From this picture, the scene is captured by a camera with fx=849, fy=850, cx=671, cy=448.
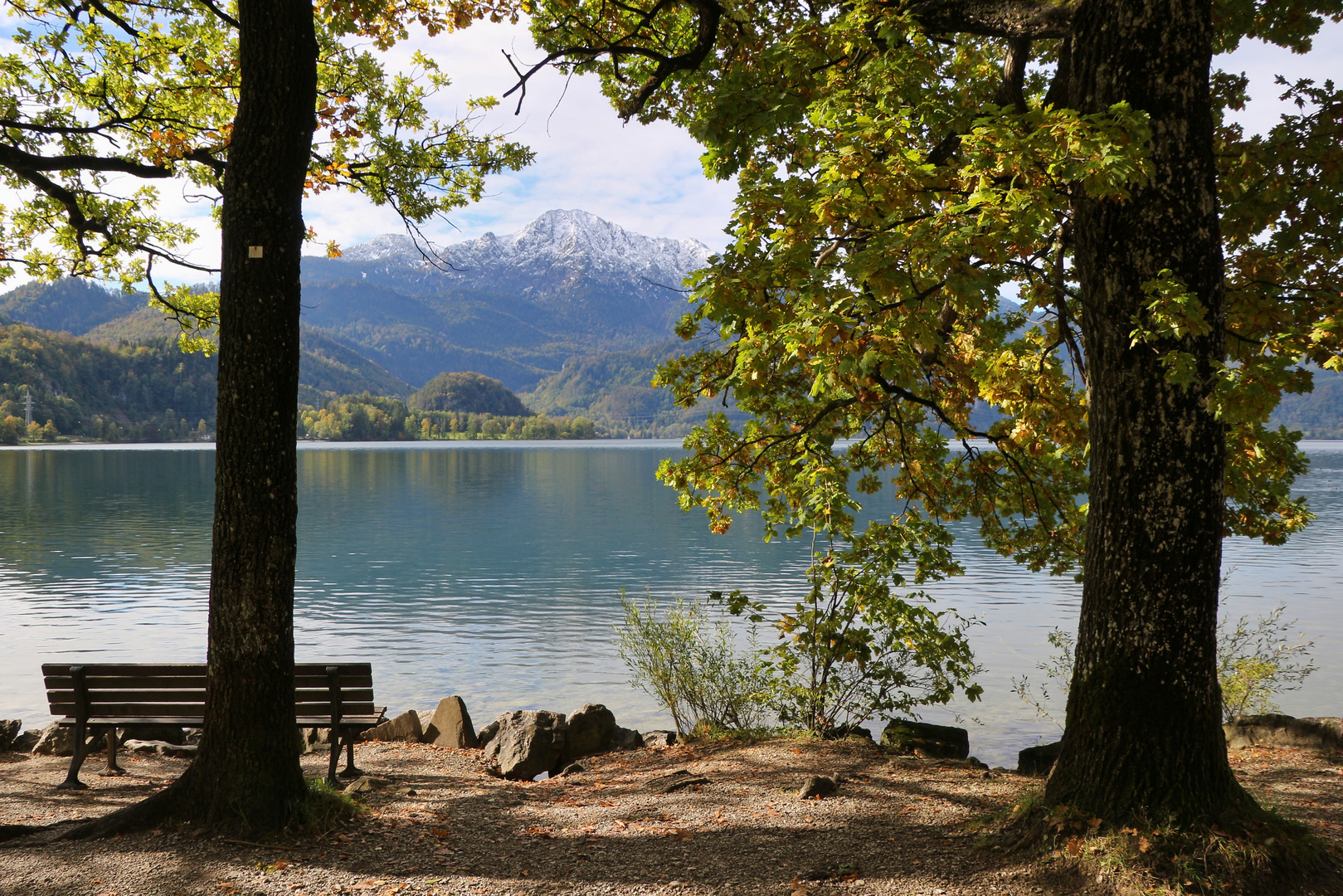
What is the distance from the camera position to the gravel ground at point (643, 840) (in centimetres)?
412

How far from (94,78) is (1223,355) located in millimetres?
11071

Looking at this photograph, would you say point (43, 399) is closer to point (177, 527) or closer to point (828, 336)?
point (177, 527)

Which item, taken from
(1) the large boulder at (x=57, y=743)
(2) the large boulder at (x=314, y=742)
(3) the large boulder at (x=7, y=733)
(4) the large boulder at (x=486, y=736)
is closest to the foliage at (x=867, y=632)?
(4) the large boulder at (x=486, y=736)

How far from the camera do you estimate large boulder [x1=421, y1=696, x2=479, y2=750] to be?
9.05 metres

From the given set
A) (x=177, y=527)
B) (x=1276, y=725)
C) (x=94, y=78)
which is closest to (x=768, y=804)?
(x=1276, y=725)

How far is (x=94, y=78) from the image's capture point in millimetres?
9375

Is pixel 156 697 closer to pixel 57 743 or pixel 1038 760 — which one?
pixel 57 743

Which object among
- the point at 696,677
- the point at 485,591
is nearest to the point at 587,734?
the point at 696,677

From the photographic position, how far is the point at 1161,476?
13.5ft

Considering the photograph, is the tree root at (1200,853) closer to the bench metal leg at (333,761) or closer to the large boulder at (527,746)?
the bench metal leg at (333,761)

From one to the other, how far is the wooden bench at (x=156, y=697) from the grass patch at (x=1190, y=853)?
5.16 metres

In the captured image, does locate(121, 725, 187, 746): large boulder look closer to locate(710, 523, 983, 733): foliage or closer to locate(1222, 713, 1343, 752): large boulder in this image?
locate(710, 523, 983, 733): foliage

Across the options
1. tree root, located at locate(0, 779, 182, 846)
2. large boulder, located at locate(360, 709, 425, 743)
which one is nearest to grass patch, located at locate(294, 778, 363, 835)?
tree root, located at locate(0, 779, 182, 846)

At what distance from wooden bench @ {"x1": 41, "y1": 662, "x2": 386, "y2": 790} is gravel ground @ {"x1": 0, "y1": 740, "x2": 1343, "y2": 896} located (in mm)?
555
